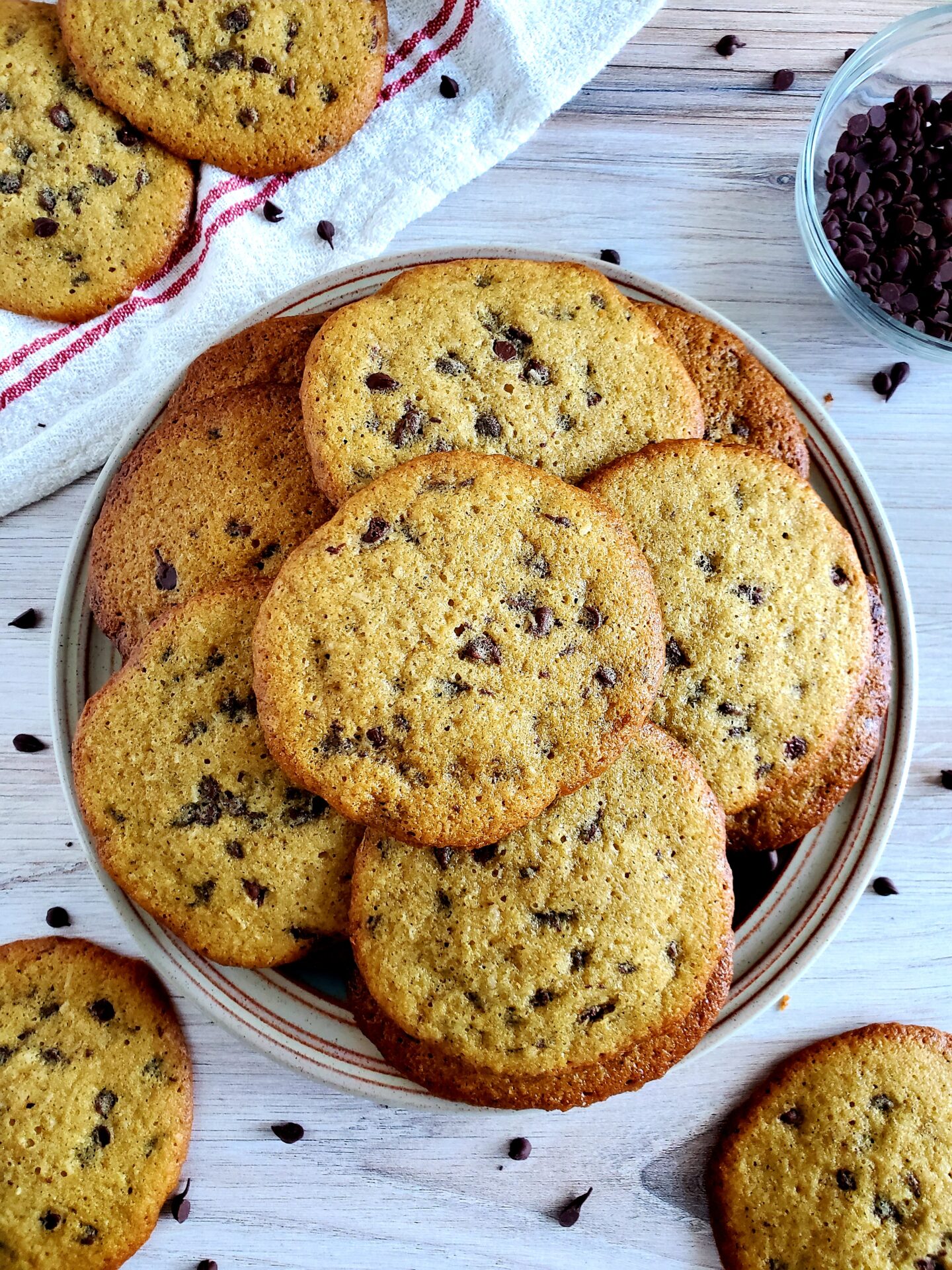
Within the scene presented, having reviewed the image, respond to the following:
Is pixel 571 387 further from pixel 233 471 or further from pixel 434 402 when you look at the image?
pixel 233 471

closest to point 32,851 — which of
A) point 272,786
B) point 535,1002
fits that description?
point 272,786

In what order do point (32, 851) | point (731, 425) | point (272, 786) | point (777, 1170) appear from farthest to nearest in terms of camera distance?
point (32, 851)
point (777, 1170)
point (731, 425)
point (272, 786)

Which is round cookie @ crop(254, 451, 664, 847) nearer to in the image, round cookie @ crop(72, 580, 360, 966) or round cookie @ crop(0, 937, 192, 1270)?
round cookie @ crop(72, 580, 360, 966)

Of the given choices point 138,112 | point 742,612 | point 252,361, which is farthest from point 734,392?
point 138,112

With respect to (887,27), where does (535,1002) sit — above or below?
below

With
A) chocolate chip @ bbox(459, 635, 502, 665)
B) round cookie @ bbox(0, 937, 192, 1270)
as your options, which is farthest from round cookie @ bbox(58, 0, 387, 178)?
round cookie @ bbox(0, 937, 192, 1270)

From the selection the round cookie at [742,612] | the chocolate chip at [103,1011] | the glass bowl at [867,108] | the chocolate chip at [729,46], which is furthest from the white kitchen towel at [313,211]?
the chocolate chip at [103,1011]
